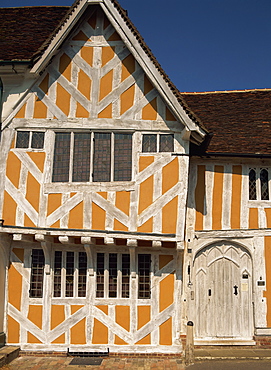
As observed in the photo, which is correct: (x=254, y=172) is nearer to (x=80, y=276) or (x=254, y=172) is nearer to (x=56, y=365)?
(x=80, y=276)

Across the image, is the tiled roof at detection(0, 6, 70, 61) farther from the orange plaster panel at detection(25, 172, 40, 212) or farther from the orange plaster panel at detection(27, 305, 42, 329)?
the orange plaster panel at detection(27, 305, 42, 329)

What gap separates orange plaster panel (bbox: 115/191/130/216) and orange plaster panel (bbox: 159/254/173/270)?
1.65 metres

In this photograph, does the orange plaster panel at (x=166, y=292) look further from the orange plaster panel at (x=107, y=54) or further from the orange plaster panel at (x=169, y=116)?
the orange plaster panel at (x=107, y=54)

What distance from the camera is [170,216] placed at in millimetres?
9930

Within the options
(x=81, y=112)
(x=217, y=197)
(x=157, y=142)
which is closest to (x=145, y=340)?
(x=217, y=197)

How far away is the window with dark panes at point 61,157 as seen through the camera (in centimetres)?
1022

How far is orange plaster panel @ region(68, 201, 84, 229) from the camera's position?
9.92m

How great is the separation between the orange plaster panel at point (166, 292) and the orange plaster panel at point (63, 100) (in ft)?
17.7

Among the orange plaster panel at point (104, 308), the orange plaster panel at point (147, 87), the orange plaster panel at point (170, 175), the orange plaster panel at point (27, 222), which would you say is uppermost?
the orange plaster panel at point (147, 87)

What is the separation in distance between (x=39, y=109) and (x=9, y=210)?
9.57ft

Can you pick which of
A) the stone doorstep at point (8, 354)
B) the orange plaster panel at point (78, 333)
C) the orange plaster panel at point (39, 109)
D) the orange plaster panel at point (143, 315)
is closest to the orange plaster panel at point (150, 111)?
the orange plaster panel at point (39, 109)

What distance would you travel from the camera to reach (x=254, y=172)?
11.4 metres

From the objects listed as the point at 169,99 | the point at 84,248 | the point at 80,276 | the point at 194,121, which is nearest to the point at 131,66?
the point at 169,99

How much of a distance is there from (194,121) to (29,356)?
301 inches
